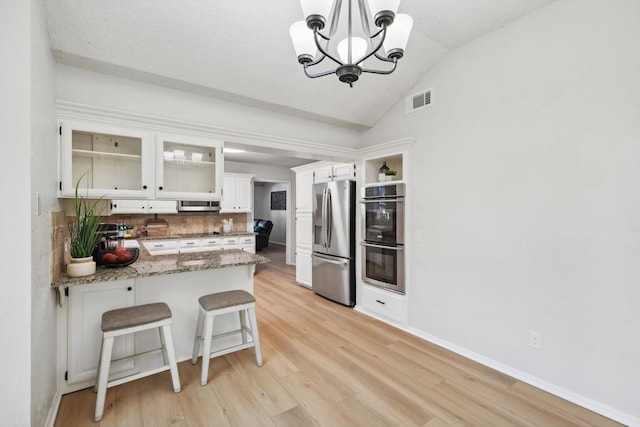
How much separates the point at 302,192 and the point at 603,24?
400 cm

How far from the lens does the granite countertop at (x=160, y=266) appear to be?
6.37 feet

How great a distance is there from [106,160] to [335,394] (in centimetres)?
266

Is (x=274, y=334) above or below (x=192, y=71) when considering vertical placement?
below

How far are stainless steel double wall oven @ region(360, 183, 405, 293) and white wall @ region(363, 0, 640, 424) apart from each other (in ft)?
0.96

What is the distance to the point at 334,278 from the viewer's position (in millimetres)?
4227

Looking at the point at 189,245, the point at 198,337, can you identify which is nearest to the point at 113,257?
the point at 198,337

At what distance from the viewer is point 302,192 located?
16.9 ft

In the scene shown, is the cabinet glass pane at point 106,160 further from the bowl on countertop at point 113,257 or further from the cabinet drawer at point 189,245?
the cabinet drawer at point 189,245

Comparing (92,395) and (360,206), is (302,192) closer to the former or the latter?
(360,206)

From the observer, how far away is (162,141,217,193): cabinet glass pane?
8.79ft

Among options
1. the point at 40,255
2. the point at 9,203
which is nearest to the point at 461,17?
the point at 9,203

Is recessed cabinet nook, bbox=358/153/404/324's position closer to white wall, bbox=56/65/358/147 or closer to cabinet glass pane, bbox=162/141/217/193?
white wall, bbox=56/65/358/147

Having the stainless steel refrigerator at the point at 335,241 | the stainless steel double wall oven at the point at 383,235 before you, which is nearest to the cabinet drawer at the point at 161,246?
the stainless steel refrigerator at the point at 335,241

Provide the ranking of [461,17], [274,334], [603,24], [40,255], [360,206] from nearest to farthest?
[40,255], [603,24], [461,17], [274,334], [360,206]
